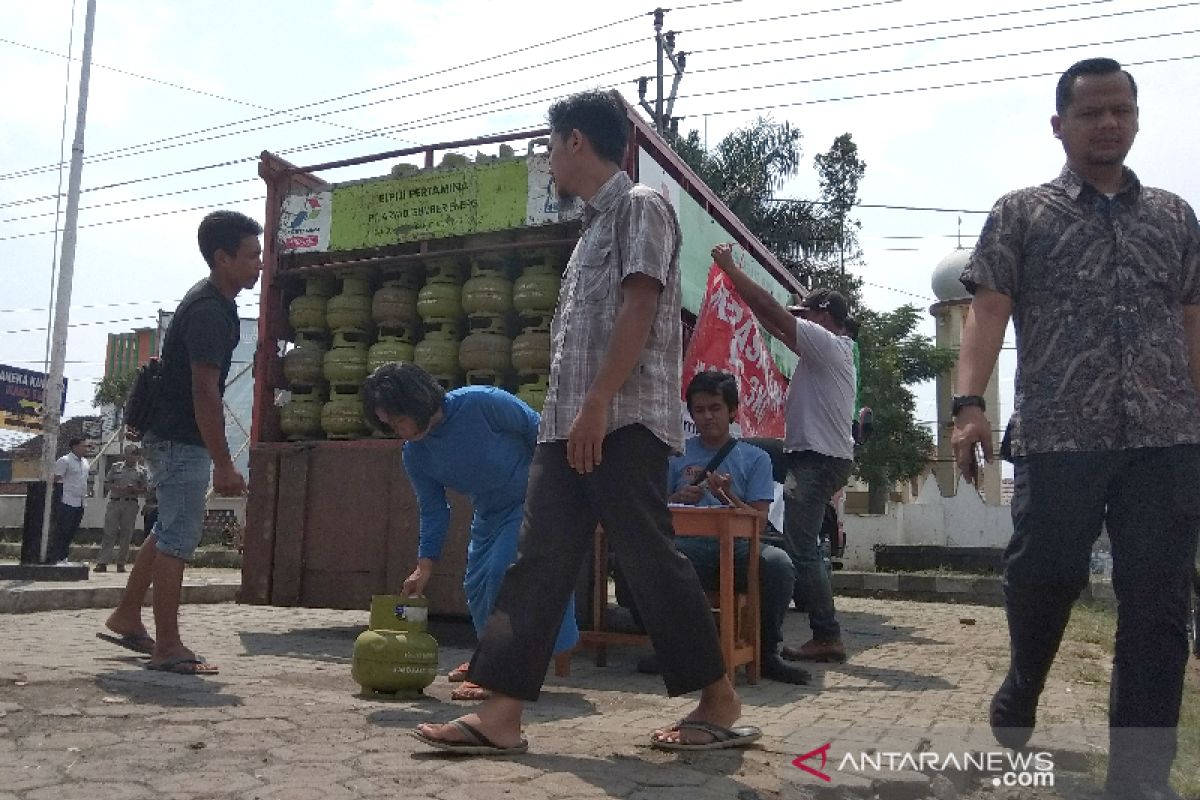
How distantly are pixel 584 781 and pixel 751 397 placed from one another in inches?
200

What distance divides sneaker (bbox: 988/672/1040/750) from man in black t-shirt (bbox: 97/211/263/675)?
9.93 ft

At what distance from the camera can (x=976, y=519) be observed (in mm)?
18547

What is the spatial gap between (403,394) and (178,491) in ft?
4.45

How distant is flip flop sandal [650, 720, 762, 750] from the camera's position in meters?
3.01

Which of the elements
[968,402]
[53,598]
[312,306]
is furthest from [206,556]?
[968,402]

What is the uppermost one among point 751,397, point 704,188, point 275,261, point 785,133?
point 785,133

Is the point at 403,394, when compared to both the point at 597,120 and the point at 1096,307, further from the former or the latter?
the point at 1096,307

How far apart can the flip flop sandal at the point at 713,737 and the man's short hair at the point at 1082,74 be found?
2002mm

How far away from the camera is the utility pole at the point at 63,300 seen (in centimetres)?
1126

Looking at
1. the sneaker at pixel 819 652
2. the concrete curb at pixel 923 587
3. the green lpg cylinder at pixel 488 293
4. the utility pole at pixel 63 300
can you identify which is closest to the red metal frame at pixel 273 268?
the green lpg cylinder at pixel 488 293

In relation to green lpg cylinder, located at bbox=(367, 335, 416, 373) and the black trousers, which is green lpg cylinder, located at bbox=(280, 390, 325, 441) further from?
the black trousers

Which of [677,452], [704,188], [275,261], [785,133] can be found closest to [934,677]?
[677,452]

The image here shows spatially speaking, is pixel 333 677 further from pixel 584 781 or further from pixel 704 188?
pixel 704 188

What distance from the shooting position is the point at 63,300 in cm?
1229
